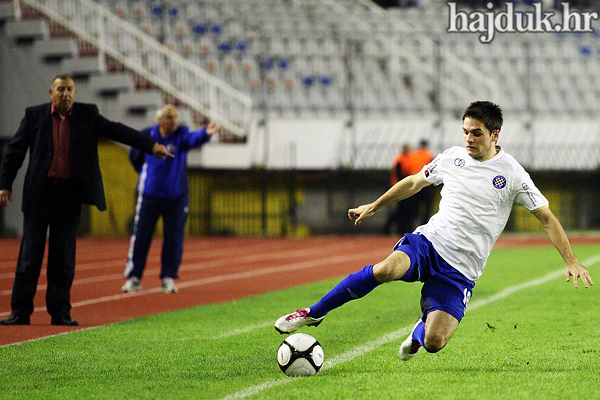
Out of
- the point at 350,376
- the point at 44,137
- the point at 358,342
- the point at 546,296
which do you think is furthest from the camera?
the point at 546,296

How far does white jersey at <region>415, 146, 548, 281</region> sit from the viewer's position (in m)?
5.58

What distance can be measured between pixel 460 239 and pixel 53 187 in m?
3.90

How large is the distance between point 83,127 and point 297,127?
16645mm

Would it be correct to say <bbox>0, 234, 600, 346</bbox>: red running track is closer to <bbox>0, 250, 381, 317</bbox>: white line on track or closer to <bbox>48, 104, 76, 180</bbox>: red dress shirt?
<bbox>0, 250, 381, 317</bbox>: white line on track

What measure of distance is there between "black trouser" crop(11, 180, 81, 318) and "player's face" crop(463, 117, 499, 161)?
3.86m

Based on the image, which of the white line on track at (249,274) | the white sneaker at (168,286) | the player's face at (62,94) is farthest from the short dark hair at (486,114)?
the white sneaker at (168,286)

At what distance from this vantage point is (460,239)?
5.61 m

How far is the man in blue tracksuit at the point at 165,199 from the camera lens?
34.4 feet

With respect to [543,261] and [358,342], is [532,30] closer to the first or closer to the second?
[543,261]

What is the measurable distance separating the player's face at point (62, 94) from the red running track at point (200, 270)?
1.96 metres

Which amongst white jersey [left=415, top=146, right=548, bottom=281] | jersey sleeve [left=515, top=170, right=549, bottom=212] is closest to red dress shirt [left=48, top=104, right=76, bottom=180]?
white jersey [left=415, top=146, right=548, bottom=281]

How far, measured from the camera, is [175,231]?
10.6m

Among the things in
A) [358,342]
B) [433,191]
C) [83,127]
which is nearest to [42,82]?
[433,191]

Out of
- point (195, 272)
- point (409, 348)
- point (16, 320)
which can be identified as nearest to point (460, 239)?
point (409, 348)
